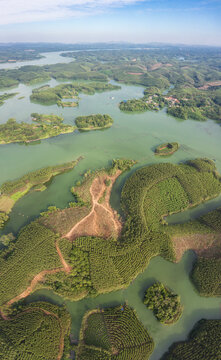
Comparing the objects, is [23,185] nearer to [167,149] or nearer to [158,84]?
[167,149]

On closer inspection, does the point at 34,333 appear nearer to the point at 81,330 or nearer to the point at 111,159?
the point at 81,330

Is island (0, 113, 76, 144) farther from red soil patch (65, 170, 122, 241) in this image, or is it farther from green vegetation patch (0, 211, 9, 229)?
red soil patch (65, 170, 122, 241)

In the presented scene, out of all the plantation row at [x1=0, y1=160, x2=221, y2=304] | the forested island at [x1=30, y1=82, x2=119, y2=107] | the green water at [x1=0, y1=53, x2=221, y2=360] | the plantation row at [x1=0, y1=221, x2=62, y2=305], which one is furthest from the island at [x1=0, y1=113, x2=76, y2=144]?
the plantation row at [x1=0, y1=221, x2=62, y2=305]

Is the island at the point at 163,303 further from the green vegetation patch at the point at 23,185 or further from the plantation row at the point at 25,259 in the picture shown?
the green vegetation patch at the point at 23,185

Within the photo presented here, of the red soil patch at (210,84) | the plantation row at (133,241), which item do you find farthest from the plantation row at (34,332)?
the red soil patch at (210,84)

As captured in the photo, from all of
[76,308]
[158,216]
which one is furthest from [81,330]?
[158,216]
